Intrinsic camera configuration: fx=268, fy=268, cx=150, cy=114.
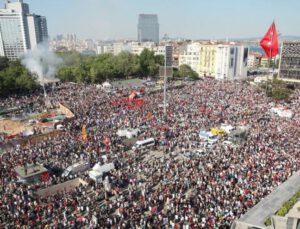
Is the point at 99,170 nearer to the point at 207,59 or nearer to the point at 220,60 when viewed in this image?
the point at 220,60

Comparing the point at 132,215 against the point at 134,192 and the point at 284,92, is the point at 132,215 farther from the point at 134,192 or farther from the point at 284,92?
the point at 284,92

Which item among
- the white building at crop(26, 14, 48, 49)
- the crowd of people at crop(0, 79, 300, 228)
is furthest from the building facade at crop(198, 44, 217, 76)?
the white building at crop(26, 14, 48, 49)

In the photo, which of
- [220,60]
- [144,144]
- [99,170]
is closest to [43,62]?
[220,60]

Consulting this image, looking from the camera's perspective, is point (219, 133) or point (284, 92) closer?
point (219, 133)

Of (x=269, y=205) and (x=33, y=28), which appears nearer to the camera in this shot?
(x=269, y=205)

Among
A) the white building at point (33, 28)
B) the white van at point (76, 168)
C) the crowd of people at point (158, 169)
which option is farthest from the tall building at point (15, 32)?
the white van at point (76, 168)

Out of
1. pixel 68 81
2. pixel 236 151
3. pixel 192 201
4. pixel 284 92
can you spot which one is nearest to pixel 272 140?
pixel 236 151
